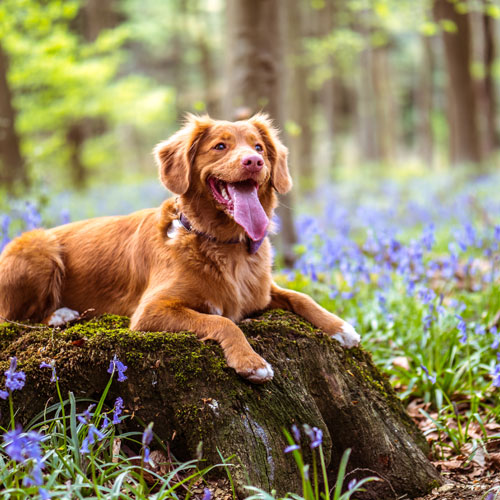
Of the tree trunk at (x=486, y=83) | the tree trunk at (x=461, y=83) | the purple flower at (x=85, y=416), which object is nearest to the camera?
the purple flower at (x=85, y=416)

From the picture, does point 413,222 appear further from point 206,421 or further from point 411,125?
point 411,125

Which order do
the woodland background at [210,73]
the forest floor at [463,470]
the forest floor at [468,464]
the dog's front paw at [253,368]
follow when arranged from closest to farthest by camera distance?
the forest floor at [463,470] < the dog's front paw at [253,368] < the forest floor at [468,464] < the woodland background at [210,73]

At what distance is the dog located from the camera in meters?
3.16

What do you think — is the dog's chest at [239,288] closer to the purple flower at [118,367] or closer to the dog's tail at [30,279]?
the purple flower at [118,367]

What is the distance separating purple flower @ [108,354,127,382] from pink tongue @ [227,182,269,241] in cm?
103

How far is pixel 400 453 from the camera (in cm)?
305

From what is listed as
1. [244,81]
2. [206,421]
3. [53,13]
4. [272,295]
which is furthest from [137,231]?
[53,13]

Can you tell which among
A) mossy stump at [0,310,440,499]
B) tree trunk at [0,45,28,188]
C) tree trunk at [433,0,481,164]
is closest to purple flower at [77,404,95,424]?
mossy stump at [0,310,440,499]

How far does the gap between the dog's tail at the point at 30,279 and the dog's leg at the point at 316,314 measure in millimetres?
1463

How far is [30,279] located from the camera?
3.61m

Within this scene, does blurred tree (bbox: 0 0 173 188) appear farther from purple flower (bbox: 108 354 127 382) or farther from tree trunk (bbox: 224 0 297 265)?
purple flower (bbox: 108 354 127 382)

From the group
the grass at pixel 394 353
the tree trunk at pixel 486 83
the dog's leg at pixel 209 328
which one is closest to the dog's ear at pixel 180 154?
the dog's leg at pixel 209 328

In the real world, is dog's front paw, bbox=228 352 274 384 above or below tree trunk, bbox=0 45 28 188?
below

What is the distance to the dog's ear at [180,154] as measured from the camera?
3.35m
